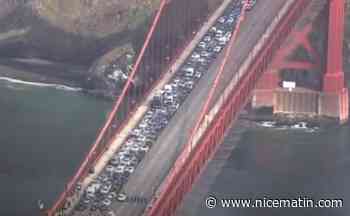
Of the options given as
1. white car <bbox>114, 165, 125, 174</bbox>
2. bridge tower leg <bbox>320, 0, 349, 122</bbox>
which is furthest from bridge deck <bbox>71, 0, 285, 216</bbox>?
bridge tower leg <bbox>320, 0, 349, 122</bbox>

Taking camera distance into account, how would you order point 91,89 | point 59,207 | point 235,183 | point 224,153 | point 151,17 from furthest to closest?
point 151,17 < point 91,89 < point 224,153 < point 235,183 < point 59,207

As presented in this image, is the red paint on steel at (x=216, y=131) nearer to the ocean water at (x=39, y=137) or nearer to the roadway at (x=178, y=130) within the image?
the roadway at (x=178, y=130)

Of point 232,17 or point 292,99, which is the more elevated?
point 232,17

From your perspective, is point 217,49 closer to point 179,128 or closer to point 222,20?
point 222,20

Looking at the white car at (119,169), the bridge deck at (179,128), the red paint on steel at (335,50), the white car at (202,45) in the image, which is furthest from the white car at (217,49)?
the white car at (119,169)

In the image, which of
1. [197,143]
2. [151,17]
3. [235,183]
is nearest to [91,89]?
[151,17]

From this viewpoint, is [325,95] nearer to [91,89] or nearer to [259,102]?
[259,102]
